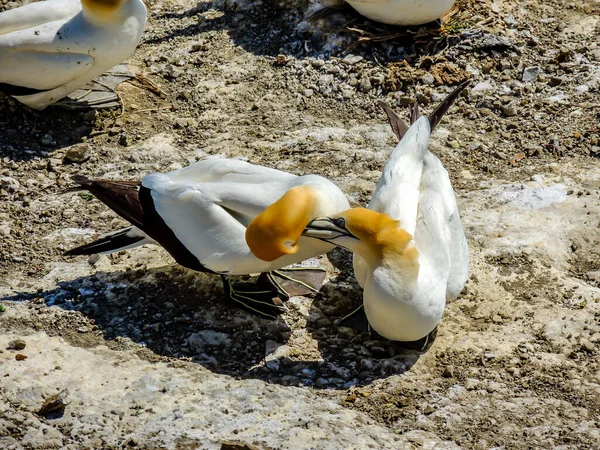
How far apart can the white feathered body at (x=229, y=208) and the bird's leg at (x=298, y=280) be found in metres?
0.39

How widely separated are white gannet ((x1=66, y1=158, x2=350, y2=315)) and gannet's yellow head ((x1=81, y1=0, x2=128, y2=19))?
196cm

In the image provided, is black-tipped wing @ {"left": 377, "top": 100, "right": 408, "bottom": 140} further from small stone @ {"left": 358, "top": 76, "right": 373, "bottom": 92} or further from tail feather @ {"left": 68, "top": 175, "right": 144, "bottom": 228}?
tail feather @ {"left": 68, "top": 175, "right": 144, "bottom": 228}

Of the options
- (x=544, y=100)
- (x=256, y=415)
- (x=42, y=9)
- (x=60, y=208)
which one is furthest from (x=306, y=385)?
(x=42, y=9)

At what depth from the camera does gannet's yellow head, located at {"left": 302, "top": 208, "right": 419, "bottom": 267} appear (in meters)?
5.05

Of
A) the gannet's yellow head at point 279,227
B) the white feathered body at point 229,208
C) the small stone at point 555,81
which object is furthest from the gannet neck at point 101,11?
the small stone at point 555,81

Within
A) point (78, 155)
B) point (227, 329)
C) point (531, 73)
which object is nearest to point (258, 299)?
point (227, 329)

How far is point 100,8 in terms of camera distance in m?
7.26

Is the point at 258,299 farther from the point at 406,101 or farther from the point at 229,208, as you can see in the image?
the point at 406,101

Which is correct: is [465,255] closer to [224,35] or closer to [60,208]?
[60,208]

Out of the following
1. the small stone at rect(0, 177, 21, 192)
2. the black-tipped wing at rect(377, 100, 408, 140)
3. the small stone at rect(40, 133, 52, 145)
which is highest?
the black-tipped wing at rect(377, 100, 408, 140)

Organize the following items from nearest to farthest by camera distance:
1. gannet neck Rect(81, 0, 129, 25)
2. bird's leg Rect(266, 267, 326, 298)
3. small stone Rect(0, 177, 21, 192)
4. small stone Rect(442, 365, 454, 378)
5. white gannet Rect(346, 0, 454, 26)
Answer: small stone Rect(442, 365, 454, 378)
bird's leg Rect(266, 267, 326, 298)
small stone Rect(0, 177, 21, 192)
gannet neck Rect(81, 0, 129, 25)
white gannet Rect(346, 0, 454, 26)

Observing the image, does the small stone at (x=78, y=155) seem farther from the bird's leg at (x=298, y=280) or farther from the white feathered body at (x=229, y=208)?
the bird's leg at (x=298, y=280)

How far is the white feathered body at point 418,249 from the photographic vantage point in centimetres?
499

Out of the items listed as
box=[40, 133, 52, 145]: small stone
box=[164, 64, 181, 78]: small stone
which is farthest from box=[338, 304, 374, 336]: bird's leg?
box=[164, 64, 181, 78]: small stone
